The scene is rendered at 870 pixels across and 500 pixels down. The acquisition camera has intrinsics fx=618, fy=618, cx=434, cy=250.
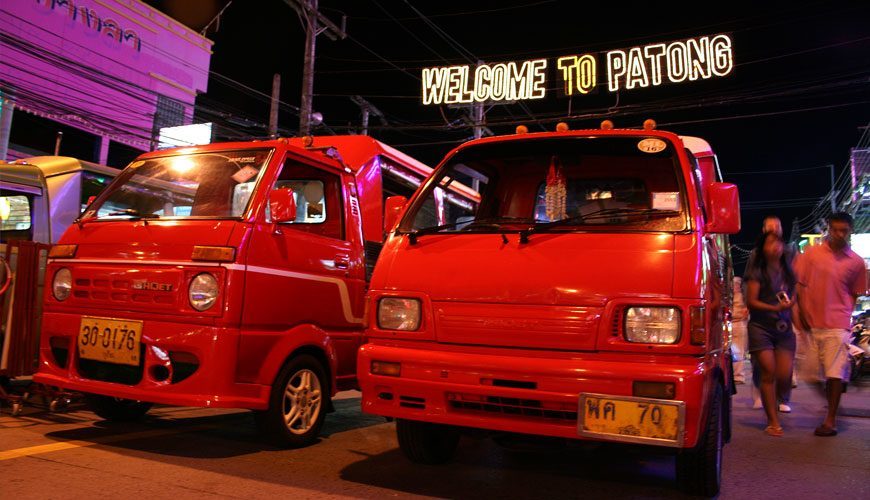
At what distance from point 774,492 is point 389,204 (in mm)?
3039

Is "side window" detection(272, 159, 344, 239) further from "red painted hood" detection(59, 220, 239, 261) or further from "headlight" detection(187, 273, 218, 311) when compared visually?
"headlight" detection(187, 273, 218, 311)

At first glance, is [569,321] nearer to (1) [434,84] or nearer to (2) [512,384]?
(2) [512,384]

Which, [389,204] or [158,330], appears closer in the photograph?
[158,330]

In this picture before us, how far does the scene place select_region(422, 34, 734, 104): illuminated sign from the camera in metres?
14.4

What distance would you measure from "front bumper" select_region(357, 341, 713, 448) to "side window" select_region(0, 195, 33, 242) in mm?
4811

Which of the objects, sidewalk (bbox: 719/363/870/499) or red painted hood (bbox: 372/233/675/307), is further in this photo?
sidewalk (bbox: 719/363/870/499)

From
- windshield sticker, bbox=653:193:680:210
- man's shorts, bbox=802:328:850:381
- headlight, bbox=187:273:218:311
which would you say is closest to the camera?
windshield sticker, bbox=653:193:680:210

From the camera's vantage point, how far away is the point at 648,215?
3480mm

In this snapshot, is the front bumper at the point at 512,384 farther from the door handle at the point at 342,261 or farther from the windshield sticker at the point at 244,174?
the windshield sticker at the point at 244,174

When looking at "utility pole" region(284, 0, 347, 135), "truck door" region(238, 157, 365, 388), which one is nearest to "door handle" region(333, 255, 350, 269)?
"truck door" region(238, 157, 365, 388)

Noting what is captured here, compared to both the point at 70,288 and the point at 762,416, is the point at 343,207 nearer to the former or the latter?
the point at 70,288

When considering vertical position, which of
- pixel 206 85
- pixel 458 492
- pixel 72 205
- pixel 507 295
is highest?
pixel 206 85

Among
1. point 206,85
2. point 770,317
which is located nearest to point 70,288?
point 770,317

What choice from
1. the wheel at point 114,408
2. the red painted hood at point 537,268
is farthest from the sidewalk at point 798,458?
the wheel at point 114,408
